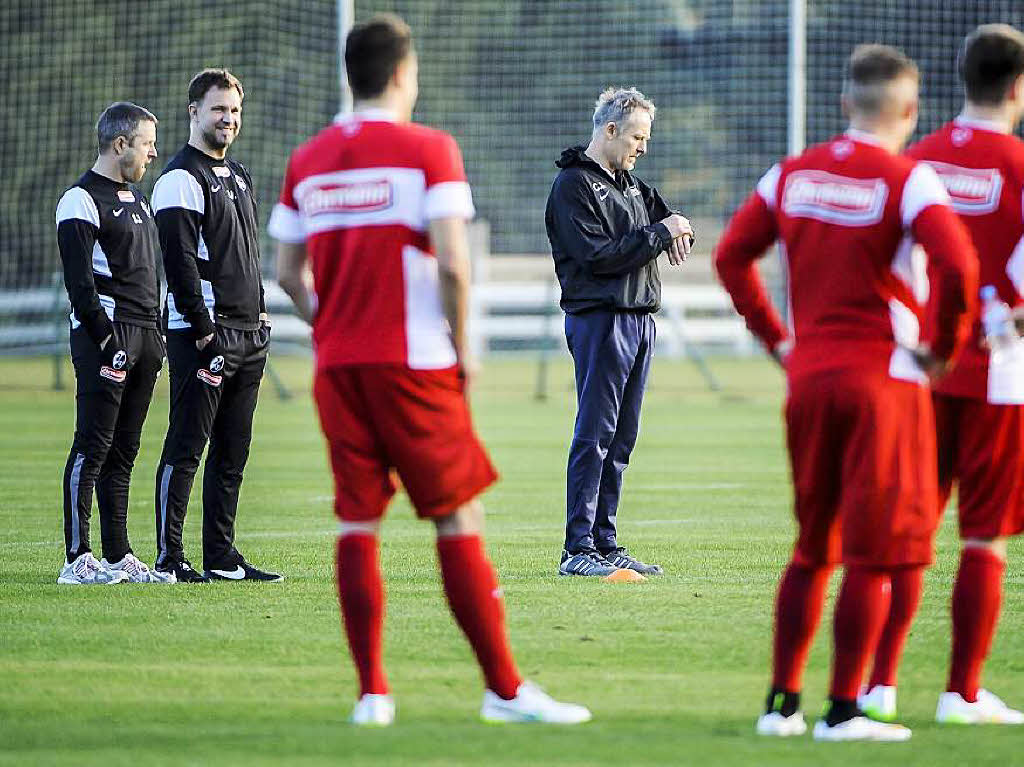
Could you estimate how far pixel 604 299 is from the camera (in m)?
8.12

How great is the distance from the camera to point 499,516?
10539 millimetres

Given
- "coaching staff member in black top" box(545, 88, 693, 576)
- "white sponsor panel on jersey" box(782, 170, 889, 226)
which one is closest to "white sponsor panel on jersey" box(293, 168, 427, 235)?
"white sponsor panel on jersey" box(782, 170, 889, 226)

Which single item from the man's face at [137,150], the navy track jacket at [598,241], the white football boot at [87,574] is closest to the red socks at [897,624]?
the navy track jacket at [598,241]

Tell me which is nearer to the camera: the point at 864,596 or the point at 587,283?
the point at 864,596

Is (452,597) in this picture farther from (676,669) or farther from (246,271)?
(246,271)

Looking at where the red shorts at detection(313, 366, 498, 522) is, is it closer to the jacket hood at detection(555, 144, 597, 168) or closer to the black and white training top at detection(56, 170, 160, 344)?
the black and white training top at detection(56, 170, 160, 344)

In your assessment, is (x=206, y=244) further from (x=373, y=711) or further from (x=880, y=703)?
(x=880, y=703)

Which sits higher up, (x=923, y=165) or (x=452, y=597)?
(x=923, y=165)

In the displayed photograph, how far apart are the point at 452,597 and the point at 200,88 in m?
3.51

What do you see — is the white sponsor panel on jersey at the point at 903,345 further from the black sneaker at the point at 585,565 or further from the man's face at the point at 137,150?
the man's face at the point at 137,150

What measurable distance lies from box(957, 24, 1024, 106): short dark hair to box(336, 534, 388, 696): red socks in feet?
7.03

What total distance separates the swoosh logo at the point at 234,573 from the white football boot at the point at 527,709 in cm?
311

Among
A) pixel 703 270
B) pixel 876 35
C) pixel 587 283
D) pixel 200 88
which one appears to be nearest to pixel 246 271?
pixel 200 88

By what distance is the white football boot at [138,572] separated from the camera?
7.89m
